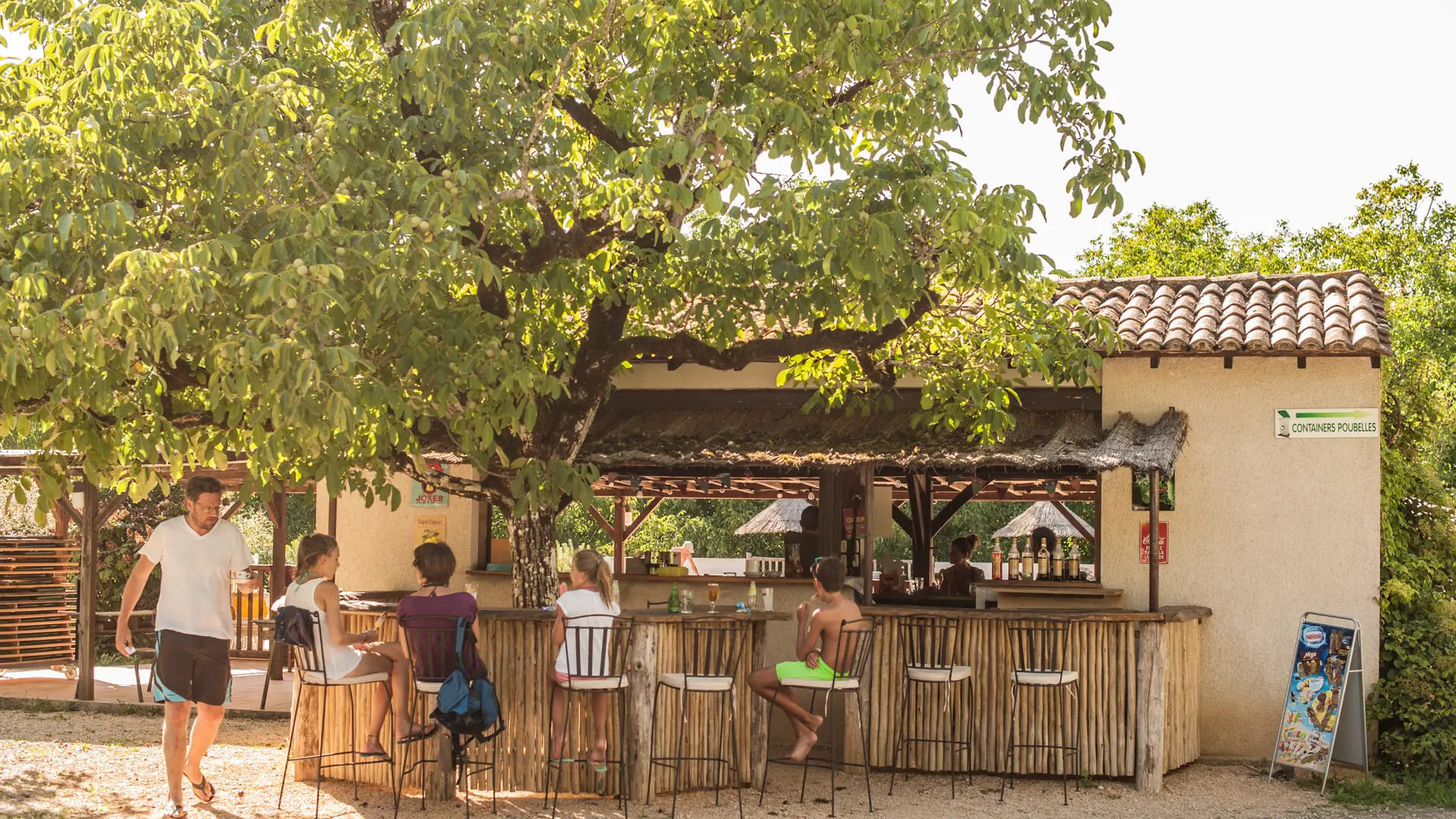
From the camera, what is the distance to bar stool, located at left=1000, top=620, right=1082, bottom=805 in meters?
9.06

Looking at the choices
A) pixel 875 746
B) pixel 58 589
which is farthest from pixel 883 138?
pixel 58 589

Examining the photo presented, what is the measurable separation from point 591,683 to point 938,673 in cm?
236

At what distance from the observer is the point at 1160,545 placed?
10242mm

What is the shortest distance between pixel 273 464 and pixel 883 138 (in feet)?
13.6

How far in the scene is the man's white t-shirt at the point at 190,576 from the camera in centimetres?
734

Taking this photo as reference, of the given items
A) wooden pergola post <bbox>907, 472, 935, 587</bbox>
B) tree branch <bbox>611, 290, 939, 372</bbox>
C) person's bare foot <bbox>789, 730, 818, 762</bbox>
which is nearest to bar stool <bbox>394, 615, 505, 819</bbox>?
person's bare foot <bbox>789, 730, 818, 762</bbox>

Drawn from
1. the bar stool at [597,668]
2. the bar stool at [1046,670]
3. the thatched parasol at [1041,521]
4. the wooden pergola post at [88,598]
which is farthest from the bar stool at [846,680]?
the thatched parasol at [1041,521]

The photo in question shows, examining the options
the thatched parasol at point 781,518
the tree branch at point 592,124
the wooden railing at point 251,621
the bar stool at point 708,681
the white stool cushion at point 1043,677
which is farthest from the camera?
the thatched parasol at point 781,518

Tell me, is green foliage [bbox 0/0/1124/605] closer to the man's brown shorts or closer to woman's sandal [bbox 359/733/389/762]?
the man's brown shorts

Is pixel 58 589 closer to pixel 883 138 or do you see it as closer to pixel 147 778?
pixel 147 778

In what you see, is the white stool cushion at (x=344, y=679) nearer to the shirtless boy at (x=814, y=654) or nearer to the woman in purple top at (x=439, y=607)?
the woman in purple top at (x=439, y=607)

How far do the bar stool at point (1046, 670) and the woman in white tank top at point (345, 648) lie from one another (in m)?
3.82

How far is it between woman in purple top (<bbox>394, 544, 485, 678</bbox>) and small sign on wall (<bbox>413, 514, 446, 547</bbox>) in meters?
4.19

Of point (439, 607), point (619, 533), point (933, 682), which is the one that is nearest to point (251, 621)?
point (619, 533)
